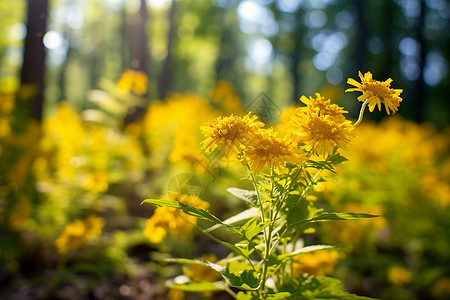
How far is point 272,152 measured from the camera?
3.49 ft

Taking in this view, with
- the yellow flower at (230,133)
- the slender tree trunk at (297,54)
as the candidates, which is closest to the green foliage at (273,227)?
the yellow flower at (230,133)

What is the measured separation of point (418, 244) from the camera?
3.33 meters

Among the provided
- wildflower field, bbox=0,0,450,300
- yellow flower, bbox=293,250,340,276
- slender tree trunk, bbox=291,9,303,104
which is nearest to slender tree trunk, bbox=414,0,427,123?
slender tree trunk, bbox=291,9,303,104

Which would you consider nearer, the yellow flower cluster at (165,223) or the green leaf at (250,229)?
the green leaf at (250,229)

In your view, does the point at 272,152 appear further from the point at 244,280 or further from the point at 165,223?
the point at 165,223

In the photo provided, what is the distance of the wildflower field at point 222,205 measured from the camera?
3.69ft

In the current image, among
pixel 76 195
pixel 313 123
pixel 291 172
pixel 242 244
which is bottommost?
pixel 76 195

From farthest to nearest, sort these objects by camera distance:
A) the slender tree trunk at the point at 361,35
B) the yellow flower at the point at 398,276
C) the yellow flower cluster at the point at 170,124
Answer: the slender tree trunk at the point at 361,35, the yellow flower cluster at the point at 170,124, the yellow flower at the point at 398,276

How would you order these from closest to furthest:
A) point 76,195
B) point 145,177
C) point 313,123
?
point 313,123
point 76,195
point 145,177

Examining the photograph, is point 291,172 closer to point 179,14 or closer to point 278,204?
point 278,204

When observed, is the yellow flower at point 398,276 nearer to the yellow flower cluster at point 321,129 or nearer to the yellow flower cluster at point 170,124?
the yellow flower cluster at point 321,129

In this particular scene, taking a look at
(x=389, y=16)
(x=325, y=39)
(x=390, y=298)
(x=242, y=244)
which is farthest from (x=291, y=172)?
(x=325, y=39)

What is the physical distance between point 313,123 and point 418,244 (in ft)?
9.44

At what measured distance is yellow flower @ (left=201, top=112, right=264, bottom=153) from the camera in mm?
1101
